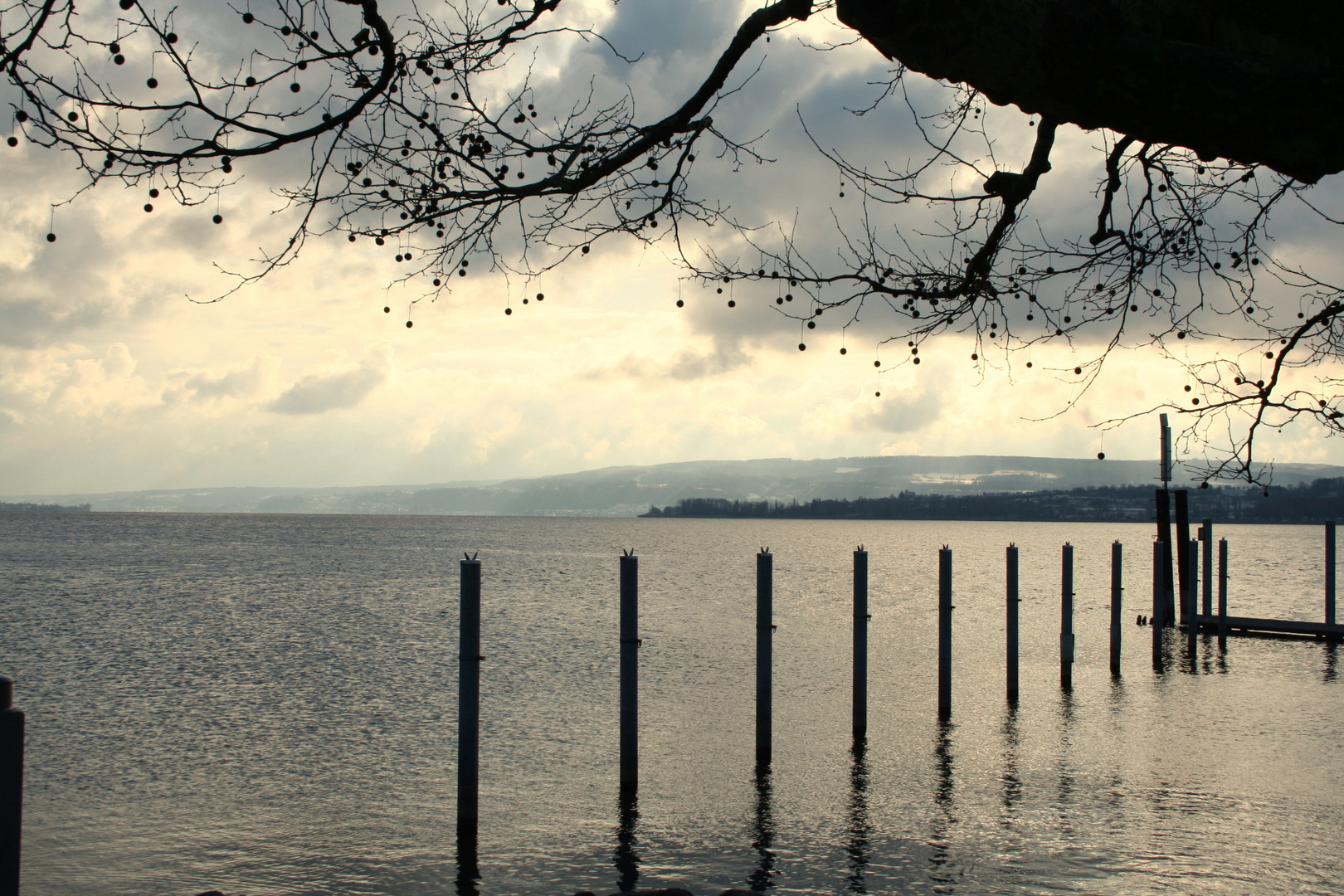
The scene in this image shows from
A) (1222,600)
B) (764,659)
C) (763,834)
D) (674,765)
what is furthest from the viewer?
(1222,600)

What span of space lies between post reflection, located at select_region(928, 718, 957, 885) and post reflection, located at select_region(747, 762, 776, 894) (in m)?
1.44

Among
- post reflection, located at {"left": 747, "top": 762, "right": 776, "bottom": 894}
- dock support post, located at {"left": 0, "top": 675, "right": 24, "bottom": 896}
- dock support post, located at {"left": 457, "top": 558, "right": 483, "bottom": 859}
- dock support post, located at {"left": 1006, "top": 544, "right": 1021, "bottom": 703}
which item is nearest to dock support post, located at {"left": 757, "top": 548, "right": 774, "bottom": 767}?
post reflection, located at {"left": 747, "top": 762, "right": 776, "bottom": 894}

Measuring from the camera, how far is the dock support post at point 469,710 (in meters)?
9.52

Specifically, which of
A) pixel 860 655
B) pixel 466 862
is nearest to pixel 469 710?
pixel 466 862

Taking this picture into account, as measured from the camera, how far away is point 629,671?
11070 mm

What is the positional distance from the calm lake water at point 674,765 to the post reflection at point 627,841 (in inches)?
2.2

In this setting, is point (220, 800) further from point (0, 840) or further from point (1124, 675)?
point (1124, 675)

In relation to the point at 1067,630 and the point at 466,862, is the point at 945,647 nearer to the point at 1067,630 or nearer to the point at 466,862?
the point at 1067,630

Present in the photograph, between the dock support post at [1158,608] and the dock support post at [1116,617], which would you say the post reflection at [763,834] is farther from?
the dock support post at [1158,608]

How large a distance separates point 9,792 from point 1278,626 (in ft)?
92.0

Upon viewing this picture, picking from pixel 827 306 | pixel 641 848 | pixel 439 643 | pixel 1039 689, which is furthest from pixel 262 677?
pixel 827 306

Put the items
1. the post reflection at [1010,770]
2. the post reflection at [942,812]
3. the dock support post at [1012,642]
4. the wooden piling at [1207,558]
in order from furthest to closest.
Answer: the wooden piling at [1207,558]
the dock support post at [1012,642]
the post reflection at [1010,770]
the post reflection at [942,812]

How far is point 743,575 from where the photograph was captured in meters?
59.5

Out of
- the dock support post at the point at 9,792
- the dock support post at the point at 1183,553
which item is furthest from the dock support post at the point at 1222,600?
the dock support post at the point at 9,792
